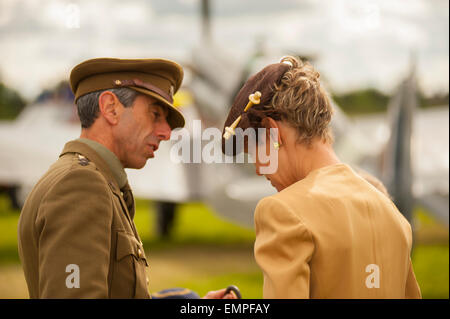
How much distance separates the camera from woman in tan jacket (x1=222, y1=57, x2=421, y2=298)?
4.28 ft

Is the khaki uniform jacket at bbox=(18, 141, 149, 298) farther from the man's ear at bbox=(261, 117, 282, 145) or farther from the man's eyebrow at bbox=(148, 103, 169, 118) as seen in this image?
the man's ear at bbox=(261, 117, 282, 145)

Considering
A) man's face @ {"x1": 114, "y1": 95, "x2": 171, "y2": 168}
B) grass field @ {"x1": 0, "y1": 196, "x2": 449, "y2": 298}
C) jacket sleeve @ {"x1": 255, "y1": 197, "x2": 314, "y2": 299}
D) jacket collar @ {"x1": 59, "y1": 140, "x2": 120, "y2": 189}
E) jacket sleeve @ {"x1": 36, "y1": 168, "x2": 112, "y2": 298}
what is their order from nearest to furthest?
jacket sleeve @ {"x1": 255, "y1": 197, "x2": 314, "y2": 299}
jacket sleeve @ {"x1": 36, "y1": 168, "x2": 112, "y2": 298}
jacket collar @ {"x1": 59, "y1": 140, "x2": 120, "y2": 189}
man's face @ {"x1": 114, "y1": 95, "x2": 171, "y2": 168}
grass field @ {"x1": 0, "y1": 196, "x2": 449, "y2": 298}

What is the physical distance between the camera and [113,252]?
1604 millimetres

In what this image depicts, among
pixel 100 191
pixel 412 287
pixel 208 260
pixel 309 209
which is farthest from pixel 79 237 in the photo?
pixel 208 260

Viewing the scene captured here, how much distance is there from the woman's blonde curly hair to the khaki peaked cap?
588 mm

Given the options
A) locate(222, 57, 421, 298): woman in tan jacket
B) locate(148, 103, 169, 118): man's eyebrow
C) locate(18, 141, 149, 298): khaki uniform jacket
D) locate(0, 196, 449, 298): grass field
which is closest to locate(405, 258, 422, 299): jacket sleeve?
locate(222, 57, 421, 298): woman in tan jacket

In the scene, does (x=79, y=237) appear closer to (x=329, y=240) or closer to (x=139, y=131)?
(x=139, y=131)

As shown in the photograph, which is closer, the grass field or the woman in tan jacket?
the woman in tan jacket

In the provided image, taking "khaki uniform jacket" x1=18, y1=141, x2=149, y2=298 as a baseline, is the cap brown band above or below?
above

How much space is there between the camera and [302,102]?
1.44 m

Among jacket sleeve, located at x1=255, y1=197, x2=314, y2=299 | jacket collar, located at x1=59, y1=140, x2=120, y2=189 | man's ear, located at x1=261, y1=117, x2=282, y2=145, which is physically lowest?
jacket sleeve, located at x1=255, y1=197, x2=314, y2=299

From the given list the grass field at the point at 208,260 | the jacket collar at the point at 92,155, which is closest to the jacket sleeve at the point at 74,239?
the jacket collar at the point at 92,155

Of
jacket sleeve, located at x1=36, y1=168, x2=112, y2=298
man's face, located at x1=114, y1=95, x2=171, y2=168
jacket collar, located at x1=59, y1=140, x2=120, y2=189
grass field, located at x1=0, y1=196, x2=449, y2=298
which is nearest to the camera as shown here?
jacket sleeve, located at x1=36, y1=168, x2=112, y2=298

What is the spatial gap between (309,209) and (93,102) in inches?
36.9
